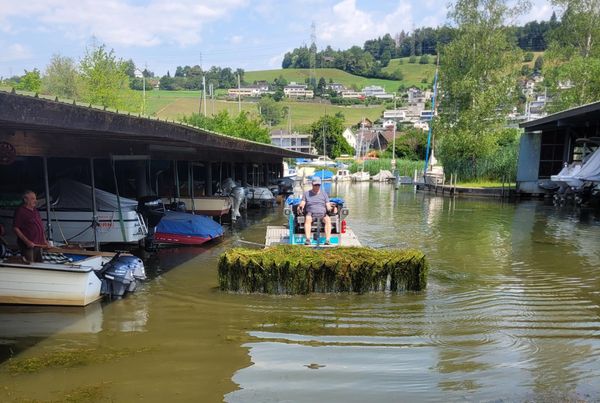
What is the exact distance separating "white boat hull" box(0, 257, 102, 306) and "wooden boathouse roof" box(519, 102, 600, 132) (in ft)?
74.0

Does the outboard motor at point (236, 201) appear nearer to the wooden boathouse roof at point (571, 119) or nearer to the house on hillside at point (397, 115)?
the wooden boathouse roof at point (571, 119)

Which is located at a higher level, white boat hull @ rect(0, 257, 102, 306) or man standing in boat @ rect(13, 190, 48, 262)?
man standing in boat @ rect(13, 190, 48, 262)

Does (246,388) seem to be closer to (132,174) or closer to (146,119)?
(146,119)

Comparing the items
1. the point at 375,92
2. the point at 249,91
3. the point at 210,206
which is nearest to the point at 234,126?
the point at 210,206

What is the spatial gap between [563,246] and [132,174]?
13.8m

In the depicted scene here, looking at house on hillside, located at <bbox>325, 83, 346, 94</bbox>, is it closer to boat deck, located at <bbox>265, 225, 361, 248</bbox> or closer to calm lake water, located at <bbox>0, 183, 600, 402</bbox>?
boat deck, located at <bbox>265, 225, 361, 248</bbox>

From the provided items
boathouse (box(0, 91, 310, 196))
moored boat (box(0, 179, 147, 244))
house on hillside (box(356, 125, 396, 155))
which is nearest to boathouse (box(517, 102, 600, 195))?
boathouse (box(0, 91, 310, 196))

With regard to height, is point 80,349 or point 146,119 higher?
point 146,119

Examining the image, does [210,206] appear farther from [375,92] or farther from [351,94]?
[375,92]

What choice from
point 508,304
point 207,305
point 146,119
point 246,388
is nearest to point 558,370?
→ point 508,304

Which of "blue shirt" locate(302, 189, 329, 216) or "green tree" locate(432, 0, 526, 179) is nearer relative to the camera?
"blue shirt" locate(302, 189, 329, 216)

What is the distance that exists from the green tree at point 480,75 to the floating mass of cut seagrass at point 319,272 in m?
34.9

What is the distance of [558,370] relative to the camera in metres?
5.82

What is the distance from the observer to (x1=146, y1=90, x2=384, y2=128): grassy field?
9719cm
